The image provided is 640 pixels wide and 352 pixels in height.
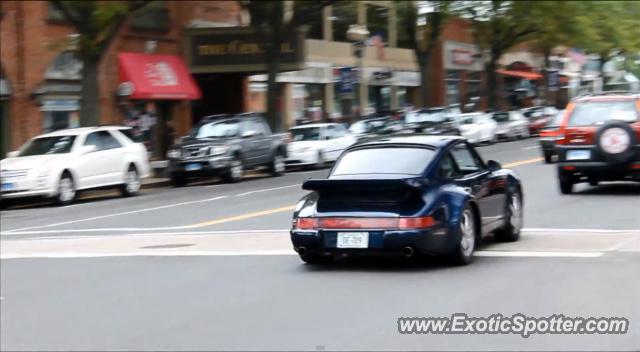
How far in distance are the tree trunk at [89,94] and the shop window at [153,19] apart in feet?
26.2

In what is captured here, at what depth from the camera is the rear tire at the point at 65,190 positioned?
2328 centimetres

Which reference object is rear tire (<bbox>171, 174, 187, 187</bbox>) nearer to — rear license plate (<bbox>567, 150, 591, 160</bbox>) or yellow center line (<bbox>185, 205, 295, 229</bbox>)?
yellow center line (<bbox>185, 205, 295, 229</bbox>)

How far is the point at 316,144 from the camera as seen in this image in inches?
1309

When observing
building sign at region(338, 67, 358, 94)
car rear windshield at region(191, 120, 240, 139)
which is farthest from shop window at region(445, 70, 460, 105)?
car rear windshield at region(191, 120, 240, 139)

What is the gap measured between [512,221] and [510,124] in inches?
1330

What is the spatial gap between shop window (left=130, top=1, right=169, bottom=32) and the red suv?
20.5 m

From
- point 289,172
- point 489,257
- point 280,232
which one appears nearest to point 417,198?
point 489,257

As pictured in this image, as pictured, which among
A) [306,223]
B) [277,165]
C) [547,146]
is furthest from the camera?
[277,165]

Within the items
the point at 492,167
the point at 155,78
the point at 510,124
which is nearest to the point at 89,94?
the point at 155,78

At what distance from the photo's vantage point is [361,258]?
12102 mm

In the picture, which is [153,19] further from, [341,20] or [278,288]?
[278,288]

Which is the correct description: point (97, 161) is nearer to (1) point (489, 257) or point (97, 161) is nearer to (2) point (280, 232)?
(2) point (280, 232)

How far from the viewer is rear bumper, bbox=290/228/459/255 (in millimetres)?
10633

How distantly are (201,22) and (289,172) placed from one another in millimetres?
10931
